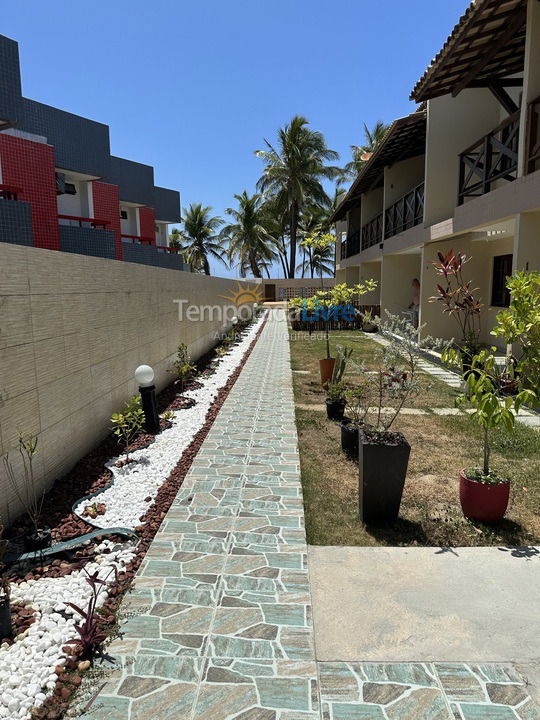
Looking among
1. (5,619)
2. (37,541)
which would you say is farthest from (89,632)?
(37,541)

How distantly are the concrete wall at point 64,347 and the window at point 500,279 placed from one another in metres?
8.96

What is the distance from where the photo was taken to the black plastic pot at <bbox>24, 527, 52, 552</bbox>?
3227 millimetres

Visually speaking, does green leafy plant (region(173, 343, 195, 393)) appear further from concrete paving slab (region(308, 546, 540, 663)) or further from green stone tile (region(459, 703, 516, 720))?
green stone tile (region(459, 703, 516, 720))

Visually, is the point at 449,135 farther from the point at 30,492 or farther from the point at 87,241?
the point at 30,492

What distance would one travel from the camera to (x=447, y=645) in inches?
95.9

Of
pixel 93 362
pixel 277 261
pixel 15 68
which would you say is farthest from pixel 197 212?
pixel 93 362

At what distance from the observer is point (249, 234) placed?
126 feet

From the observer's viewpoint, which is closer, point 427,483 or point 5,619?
point 5,619

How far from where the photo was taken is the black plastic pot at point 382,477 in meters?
3.65

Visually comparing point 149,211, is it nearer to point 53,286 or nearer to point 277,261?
point 53,286

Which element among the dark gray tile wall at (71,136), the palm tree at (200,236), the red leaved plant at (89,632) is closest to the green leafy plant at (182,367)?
the red leaved plant at (89,632)

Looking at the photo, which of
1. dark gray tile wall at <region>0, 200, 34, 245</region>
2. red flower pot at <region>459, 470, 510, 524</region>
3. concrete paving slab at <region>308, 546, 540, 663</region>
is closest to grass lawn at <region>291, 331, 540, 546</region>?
red flower pot at <region>459, 470, 510, 524</region>

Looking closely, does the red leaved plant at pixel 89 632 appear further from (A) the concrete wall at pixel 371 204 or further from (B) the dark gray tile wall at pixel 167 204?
(B) the dark gray tile wall at pixel 167 204

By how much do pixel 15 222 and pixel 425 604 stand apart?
8.31 meters
